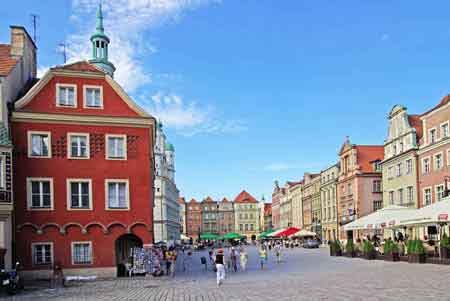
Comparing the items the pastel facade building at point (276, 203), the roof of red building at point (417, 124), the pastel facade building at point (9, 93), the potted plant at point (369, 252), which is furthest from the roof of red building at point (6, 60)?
the pastel facade building at point (276, 203)

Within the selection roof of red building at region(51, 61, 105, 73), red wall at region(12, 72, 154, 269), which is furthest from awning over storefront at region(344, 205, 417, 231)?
roof of red building at region(51, 61, 105, 73)

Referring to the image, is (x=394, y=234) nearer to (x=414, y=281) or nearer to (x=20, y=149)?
(x=414, y=281)

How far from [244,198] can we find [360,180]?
334 feet

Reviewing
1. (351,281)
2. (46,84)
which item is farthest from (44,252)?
(351,281)

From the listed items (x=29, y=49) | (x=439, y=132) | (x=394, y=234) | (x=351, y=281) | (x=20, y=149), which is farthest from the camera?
(x=394, y=234)

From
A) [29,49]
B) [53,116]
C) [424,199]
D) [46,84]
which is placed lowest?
[424,199]

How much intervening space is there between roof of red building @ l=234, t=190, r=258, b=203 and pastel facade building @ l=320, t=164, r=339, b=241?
Result: 79.3m

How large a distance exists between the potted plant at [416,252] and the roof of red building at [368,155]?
35.3 metres

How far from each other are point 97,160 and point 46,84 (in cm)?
525

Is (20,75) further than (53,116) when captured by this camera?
Yes

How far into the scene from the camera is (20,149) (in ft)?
92.0

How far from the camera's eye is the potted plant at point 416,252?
31594mm

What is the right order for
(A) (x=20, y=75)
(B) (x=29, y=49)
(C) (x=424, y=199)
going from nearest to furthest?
(A) (x=20, y=75)
(B) (x=29, y=49)
(C) (x=424, y=199)

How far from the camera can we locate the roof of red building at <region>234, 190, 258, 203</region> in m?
166
